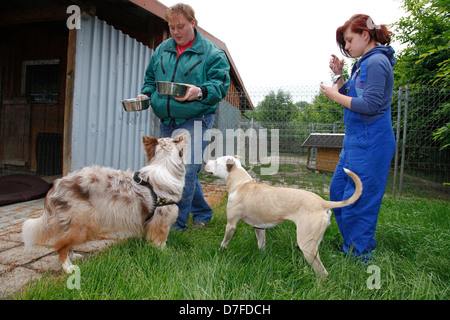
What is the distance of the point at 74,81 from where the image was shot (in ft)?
15.7

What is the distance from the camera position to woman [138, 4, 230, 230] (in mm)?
3475

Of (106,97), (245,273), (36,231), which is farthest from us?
(106,97)

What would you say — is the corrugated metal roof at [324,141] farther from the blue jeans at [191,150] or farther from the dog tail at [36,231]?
the dog tail at [36,231]

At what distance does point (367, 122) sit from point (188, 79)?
6.82 ft

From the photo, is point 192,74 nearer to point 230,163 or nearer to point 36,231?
point 230,163

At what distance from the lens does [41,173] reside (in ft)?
26.3

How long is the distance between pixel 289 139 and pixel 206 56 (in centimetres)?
606

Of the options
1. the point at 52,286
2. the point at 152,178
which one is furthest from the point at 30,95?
the point at 52,286

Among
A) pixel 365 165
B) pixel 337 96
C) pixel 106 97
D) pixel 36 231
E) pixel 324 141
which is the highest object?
pixel 106 97

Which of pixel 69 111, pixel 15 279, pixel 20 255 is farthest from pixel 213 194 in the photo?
pixel 15 279

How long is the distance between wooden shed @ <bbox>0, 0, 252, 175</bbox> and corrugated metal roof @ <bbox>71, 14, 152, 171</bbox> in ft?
0.06

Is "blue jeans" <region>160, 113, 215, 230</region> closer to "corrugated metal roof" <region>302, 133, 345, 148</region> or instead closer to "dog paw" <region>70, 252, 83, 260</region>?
"dog paw" <region>70, 252, 83, 260</region>

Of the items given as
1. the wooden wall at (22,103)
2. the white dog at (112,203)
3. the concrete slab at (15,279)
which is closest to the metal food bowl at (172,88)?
the white dog at (112,203)
